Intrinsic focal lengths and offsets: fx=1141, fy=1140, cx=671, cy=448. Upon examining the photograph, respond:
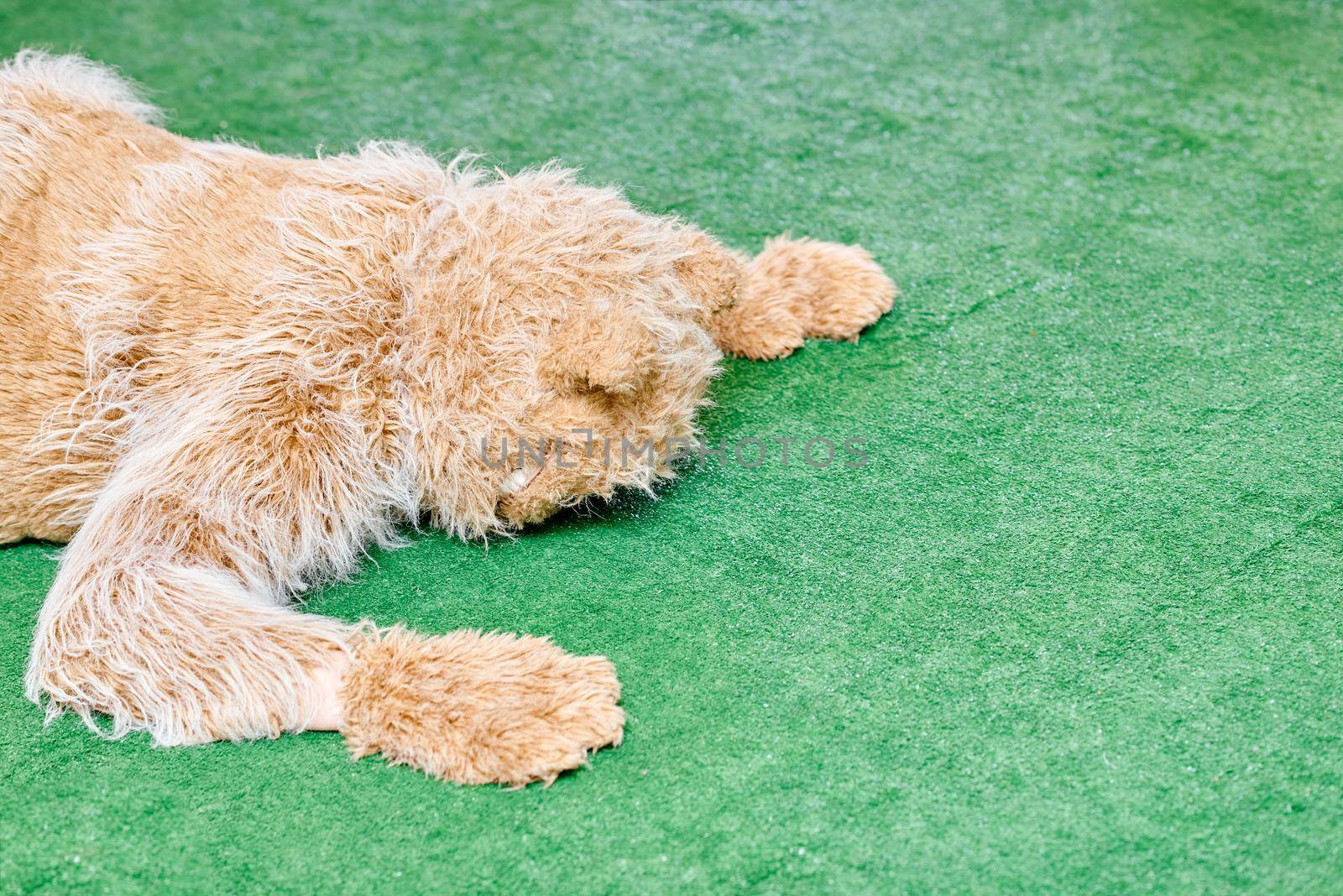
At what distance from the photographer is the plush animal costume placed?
3.50 ft

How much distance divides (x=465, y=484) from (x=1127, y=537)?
28.2 inches

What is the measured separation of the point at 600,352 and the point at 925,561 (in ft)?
1.38

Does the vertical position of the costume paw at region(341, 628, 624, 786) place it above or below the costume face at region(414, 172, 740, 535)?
below

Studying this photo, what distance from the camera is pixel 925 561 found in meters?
1.23

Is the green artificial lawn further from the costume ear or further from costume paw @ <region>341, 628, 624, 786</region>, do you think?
the costume ear

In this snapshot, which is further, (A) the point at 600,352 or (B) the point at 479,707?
(A) the point at 600,352

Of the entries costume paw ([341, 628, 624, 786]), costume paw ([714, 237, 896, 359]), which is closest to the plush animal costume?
costume paw ([341, 628, 624, 786])

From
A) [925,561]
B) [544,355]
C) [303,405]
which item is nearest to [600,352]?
[544,355]

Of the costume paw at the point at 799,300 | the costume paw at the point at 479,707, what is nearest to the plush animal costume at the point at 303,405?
the costume paw at the point at 479,707

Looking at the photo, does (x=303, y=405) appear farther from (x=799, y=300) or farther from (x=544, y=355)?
(x=799, y=300)

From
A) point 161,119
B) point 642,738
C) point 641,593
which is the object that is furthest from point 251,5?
point 642,738

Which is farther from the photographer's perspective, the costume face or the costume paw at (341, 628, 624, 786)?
the costume face

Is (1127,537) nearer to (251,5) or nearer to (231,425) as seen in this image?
(231,425)

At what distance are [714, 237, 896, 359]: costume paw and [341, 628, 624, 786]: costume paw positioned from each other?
57 cm
